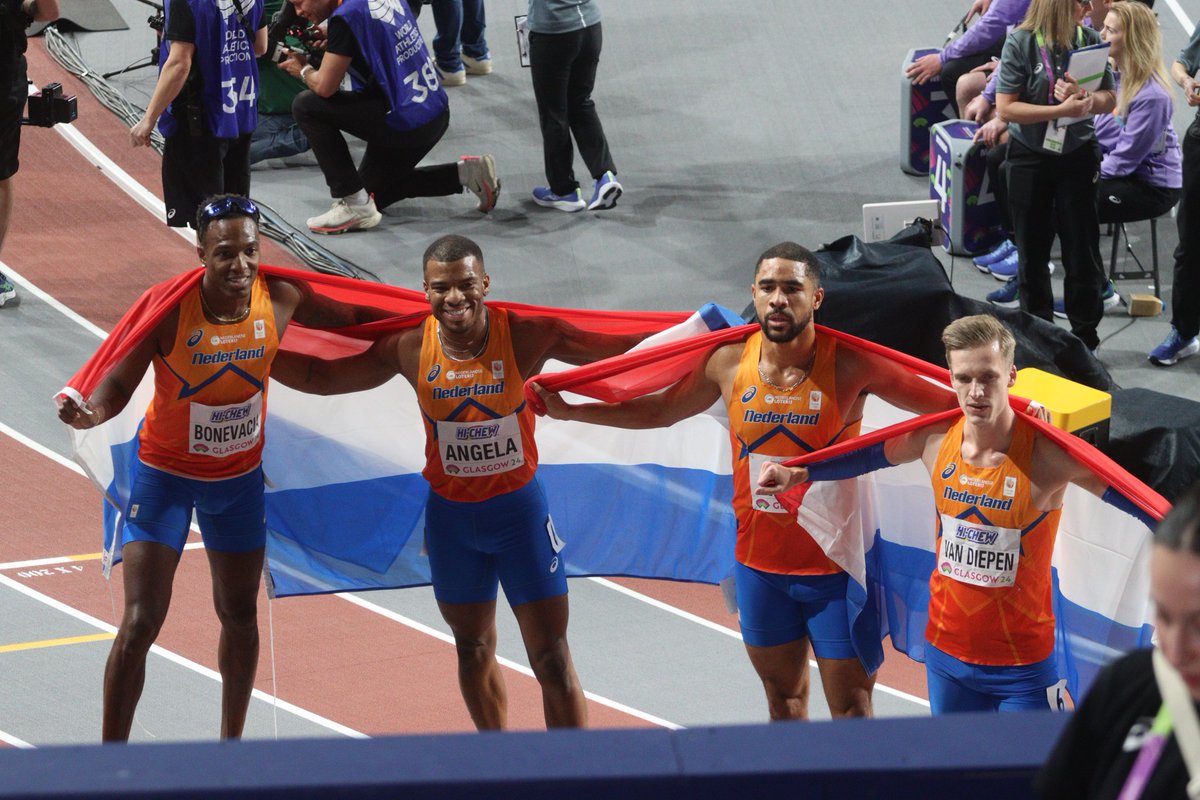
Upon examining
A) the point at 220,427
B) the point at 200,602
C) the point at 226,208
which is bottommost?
the point at 200,602

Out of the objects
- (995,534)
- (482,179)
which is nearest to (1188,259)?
(995,534)

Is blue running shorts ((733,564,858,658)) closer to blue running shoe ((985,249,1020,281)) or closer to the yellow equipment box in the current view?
the yellow equipment box

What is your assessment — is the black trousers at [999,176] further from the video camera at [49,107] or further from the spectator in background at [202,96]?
the video camera at [49,107]

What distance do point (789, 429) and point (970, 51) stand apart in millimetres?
5774

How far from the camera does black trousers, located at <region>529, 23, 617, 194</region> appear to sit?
959 cm

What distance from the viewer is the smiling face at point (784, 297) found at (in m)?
4.91

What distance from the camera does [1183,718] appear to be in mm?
1822

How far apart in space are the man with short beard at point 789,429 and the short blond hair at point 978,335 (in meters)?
0.56

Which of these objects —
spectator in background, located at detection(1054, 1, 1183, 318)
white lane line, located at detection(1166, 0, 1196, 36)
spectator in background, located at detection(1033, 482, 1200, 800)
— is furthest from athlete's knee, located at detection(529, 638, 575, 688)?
white lane line, located at detection(1166, 0, 1196, 36)

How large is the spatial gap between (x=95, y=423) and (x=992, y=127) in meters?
5.70

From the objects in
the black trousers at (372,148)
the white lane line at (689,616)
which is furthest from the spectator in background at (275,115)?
the white lane line at (689,616)

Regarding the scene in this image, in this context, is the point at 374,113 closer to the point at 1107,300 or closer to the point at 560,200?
the point at 560,200

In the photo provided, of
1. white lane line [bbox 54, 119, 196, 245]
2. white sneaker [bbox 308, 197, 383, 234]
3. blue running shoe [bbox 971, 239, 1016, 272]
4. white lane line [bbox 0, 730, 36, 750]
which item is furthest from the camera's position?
white lane line [bbox 54, 119, 196, 245]

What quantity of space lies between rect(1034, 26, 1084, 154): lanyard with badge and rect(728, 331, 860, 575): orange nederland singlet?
127 inches
